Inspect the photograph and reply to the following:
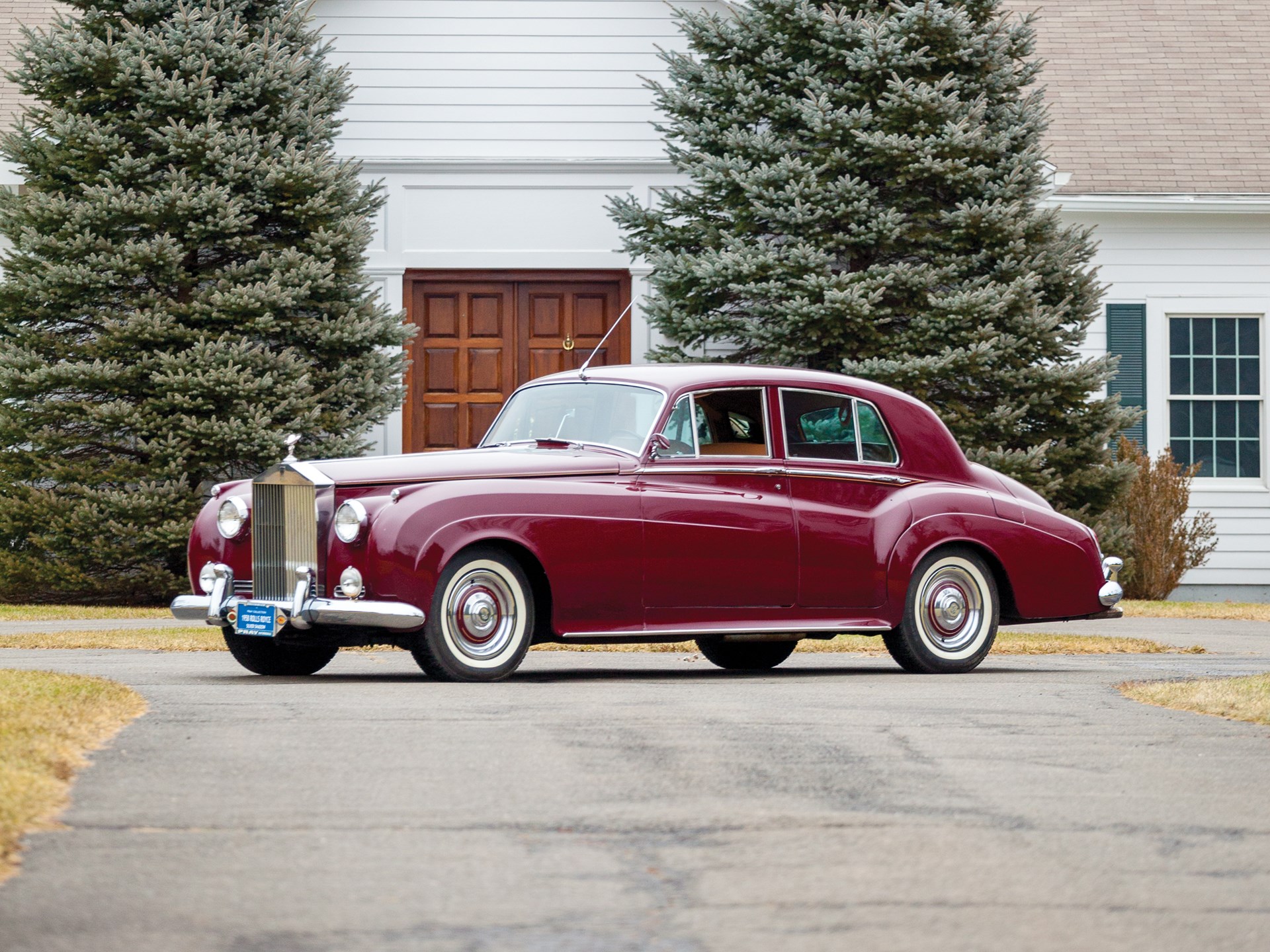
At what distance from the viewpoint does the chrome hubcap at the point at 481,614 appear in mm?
9352

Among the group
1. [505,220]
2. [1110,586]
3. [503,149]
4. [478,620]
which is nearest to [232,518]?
[478,620]

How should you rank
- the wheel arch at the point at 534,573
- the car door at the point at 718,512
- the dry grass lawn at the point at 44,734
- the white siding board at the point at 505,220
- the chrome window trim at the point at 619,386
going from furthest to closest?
the white siding board at the point at 505,220, the chrome window trim at the point at 619,386, the car door at the point at 718,512, the wheel arch at the point at 534,573, the dry grass lawn at the point at 44,734

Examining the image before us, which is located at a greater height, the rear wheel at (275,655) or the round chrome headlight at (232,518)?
the round chrome headlight at (232,518)

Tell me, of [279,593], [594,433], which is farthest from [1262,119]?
[279,593]

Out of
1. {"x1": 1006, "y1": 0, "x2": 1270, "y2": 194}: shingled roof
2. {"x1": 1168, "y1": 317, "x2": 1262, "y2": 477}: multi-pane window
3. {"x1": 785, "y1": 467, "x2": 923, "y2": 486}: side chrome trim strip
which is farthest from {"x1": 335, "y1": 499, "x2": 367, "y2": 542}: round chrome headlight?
{"x1": 1168, "y1": 317, "x2": 1262, "y2": 477}: multi-pane window

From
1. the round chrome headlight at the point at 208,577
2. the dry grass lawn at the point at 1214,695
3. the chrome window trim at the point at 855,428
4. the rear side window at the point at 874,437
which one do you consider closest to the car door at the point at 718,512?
the chrome window trim at the point at 855,428

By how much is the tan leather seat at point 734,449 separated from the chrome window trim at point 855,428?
15 cm

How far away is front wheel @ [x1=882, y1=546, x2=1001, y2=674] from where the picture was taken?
35.3 feet

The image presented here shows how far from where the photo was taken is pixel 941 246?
695 inches

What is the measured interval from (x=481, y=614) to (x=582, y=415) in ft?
5.11

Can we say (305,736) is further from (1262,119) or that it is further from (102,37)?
(1262,119)

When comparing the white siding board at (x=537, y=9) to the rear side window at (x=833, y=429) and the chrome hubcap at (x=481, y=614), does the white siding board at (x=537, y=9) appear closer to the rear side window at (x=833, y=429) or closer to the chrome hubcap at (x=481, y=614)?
the rear side window at (x=833, y=429)

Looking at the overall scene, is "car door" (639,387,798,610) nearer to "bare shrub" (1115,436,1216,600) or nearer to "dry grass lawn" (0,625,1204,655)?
"dry grass lawn" (0,625,1204,655)

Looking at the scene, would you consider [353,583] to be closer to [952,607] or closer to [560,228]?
[952,607]
